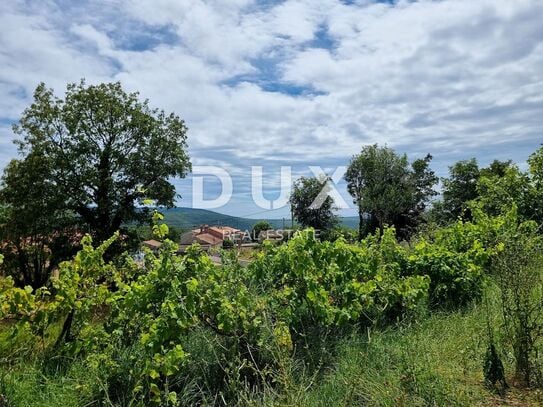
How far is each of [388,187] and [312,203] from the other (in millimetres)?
8678

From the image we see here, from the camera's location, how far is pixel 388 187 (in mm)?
36500

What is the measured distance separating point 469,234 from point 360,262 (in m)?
2.34

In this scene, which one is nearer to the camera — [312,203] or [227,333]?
[227,333]

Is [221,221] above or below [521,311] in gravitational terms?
below

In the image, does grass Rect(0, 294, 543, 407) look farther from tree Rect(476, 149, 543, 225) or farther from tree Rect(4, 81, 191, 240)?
tree Rect(4, 81, 191, 240)

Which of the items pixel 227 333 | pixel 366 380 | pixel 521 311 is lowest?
pixel 366 380

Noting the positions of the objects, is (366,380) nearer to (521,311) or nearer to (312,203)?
(521,311)

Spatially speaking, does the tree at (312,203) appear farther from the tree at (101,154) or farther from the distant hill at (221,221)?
the tree at (101,154)

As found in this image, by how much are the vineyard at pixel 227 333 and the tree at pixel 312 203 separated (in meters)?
37.6

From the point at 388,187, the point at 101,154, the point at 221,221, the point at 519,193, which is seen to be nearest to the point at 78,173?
the point at 101,154

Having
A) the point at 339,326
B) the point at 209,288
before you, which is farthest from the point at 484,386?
the point at 209,288

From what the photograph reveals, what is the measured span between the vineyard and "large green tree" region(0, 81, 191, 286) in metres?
17.3

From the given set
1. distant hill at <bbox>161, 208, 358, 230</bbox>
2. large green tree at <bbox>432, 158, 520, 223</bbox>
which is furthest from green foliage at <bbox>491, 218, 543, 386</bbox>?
large green tree at <bbox>432, 158, 520, 223</bbox>

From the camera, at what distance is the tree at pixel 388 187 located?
116 feet
